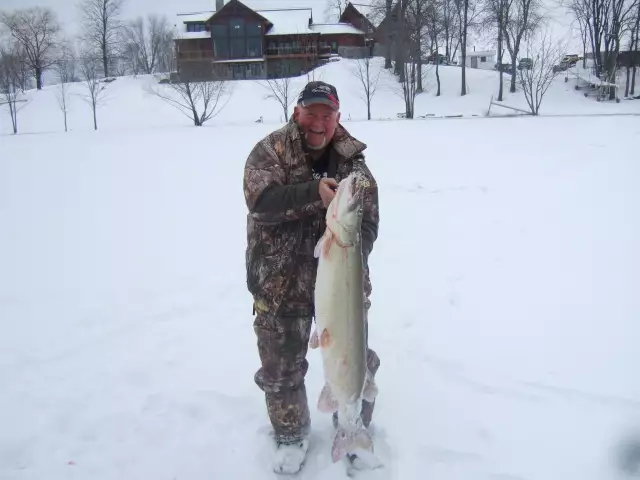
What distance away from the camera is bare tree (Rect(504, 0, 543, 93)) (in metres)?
38.3

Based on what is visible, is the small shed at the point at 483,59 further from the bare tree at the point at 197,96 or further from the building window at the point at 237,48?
the bare tree at the point at 197,96

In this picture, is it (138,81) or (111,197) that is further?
(138,81)

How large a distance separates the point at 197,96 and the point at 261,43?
2024cm

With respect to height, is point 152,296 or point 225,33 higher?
point 225,33

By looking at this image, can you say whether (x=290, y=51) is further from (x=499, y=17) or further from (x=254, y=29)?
(x=499, y=17)

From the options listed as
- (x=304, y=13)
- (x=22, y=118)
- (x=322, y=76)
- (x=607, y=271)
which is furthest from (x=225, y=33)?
(x=607, y=271)

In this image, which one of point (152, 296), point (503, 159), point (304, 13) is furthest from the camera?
point (304, 13)

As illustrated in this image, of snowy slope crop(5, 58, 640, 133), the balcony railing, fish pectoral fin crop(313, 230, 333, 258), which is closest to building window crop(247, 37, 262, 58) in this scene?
the balcony railing

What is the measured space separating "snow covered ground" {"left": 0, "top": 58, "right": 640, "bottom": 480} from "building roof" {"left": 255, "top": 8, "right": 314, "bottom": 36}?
1846 inches

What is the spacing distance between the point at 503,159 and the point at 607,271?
25.6ft

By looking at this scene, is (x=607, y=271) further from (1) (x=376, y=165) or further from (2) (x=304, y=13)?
(2) (x=304, y=13)

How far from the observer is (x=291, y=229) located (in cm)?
275

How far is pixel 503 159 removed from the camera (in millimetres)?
13070

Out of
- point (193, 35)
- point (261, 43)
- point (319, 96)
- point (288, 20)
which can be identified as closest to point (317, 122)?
point (319, 96)
